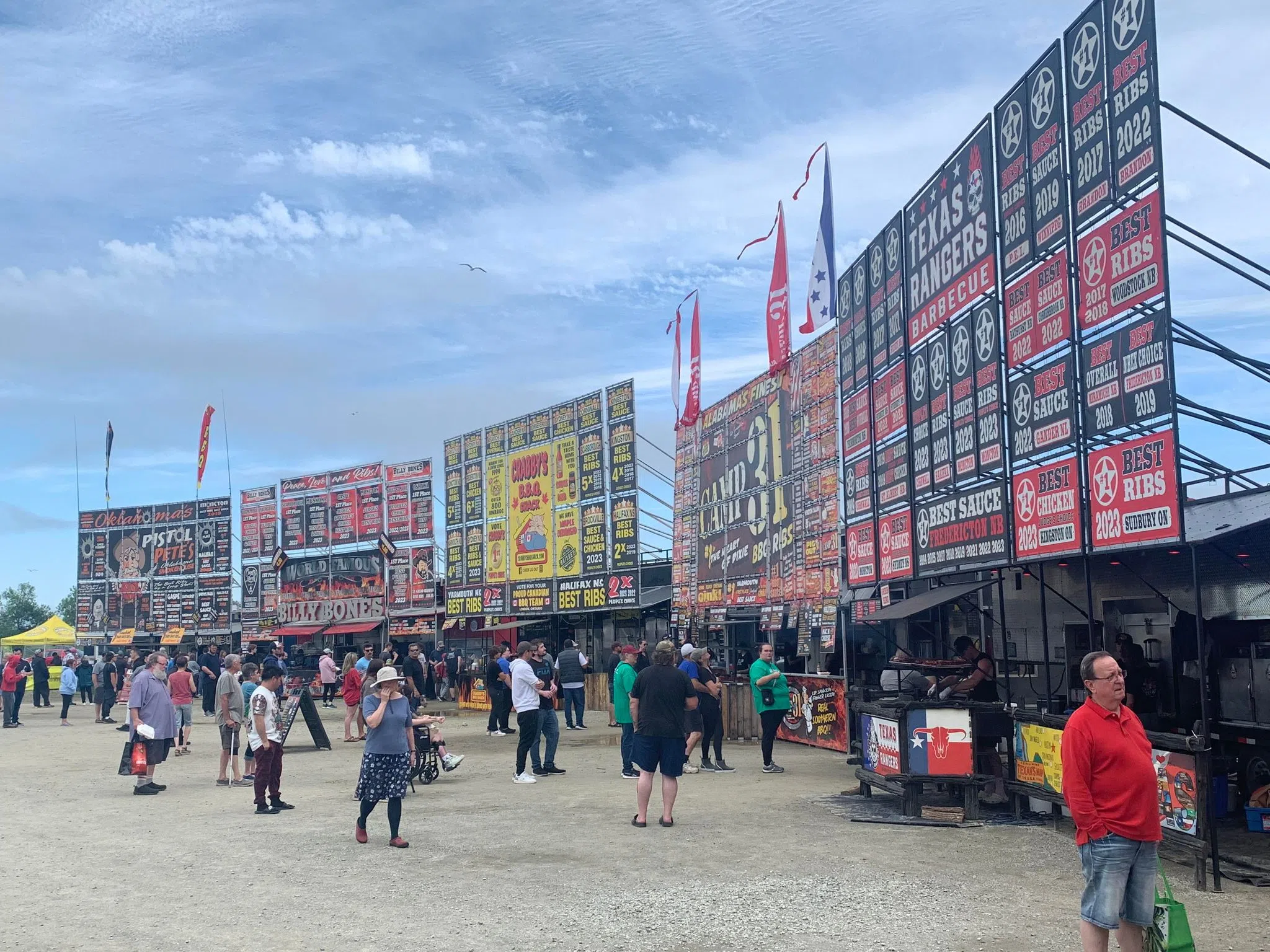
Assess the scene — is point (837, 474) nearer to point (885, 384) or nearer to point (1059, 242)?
point (885, 384)

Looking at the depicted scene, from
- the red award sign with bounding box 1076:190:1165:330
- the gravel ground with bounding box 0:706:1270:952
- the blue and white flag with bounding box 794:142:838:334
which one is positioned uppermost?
the blue and white flag with bounding box 794:142:838:334

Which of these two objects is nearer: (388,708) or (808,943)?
(808,943)

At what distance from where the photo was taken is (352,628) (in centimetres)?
4238

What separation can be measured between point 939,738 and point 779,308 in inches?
552

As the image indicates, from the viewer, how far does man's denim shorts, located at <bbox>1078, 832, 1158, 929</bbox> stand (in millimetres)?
5594

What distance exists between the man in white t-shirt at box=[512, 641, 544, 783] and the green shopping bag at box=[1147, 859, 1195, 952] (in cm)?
974

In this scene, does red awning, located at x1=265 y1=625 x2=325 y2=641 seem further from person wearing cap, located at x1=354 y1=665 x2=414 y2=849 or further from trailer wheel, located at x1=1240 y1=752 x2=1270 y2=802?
trailer wheel, located at x1=1240 y1=752 x2=1270 y2=802

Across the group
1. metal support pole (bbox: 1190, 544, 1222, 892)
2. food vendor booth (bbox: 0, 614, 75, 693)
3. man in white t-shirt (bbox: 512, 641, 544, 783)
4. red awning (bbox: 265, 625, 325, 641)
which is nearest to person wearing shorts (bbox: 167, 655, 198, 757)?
man in white t-shirt (bbox: 512, 641, 544, 783)

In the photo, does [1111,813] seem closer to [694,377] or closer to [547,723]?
[547,723]

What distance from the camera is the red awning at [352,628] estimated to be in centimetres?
4206

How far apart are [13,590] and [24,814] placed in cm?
15126

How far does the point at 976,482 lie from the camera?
12.8m

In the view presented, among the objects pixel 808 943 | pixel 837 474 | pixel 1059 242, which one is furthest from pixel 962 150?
pixel 808 943

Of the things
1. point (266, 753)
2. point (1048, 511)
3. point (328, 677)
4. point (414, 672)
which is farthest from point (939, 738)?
point (328, 677)
